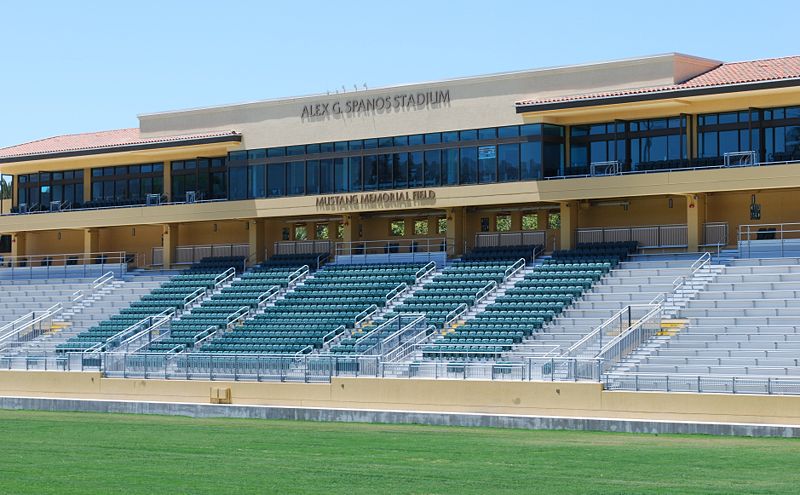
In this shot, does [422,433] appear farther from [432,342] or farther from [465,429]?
[432,342]

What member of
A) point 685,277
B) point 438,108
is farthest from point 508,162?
point 685,277

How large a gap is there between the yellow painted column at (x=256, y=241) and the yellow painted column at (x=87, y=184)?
8852mm

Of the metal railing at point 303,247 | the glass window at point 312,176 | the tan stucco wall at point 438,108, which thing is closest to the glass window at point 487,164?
the tan stucco wall at point 438,108

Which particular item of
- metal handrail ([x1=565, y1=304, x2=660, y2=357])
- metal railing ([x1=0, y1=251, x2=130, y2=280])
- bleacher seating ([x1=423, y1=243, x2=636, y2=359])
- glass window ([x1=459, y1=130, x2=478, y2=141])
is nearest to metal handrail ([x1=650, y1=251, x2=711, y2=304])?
metal handrail ([x1=565, y1=304, x2=660, y2=357])

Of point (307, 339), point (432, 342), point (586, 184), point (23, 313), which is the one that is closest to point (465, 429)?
point (432, 342)

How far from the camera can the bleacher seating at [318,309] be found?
4562 cm

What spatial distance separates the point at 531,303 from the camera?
145 feet

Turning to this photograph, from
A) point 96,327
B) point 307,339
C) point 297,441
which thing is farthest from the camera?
point 96,327

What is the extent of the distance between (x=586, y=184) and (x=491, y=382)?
11826mm

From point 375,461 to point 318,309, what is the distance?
23.8 meters

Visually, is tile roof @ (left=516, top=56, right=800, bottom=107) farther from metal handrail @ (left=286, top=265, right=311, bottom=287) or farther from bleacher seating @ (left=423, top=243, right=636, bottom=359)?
metal handrail @ (left=286, top=265, right=311, bottom=287)

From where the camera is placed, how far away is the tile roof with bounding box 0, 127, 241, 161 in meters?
57.2

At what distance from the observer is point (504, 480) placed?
22.0 m

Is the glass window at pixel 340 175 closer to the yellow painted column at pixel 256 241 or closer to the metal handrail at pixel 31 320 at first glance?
the yellow painted column at pixel 256 241
